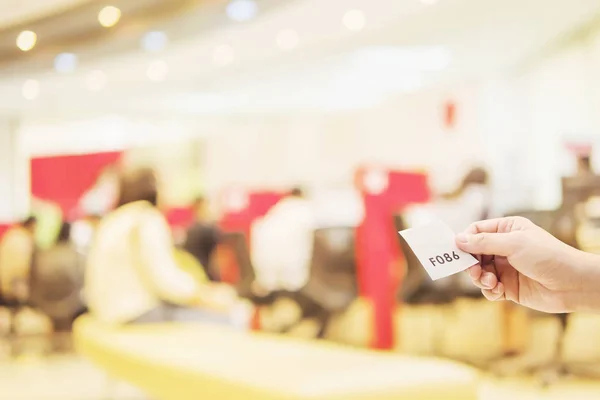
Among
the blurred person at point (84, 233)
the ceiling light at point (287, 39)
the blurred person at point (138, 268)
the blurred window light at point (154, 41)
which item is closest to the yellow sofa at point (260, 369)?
the blurred person at point (138, 268)

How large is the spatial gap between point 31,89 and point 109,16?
3.84 meters

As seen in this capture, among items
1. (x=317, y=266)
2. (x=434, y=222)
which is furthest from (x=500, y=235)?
(x=317, y=266)

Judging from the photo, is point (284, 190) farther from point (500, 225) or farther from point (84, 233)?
point (500, 225)

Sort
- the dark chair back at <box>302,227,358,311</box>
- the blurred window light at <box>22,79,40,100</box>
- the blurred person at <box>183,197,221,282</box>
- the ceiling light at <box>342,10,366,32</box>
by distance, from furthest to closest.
→ 1. the blurred window light at <box>22,79,40,100</box>
2. the ceiling light at <box>342,10,366,32</box>
3. the blurred person at <box>183,197,221,282</box>
4. the dark chair back at <box>302,227,358,311</box>

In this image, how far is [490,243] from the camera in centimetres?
134

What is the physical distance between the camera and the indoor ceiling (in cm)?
815

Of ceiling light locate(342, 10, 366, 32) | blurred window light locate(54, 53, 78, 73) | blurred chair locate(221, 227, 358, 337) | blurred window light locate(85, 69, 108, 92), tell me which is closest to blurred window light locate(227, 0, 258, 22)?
ceiling light locate(342, 10, 366, 32)

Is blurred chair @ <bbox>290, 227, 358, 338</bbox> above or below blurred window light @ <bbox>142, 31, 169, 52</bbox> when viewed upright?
below

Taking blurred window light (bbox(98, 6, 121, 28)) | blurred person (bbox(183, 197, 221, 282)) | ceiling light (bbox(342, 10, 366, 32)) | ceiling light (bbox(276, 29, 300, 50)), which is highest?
blurred window light (bbox(98, 6, 121, 28))

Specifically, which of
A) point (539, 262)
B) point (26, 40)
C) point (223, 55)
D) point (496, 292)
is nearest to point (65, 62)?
point (26, 40)

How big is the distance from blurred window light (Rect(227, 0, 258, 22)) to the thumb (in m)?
7.24

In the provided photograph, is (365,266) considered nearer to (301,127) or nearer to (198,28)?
(198,28)

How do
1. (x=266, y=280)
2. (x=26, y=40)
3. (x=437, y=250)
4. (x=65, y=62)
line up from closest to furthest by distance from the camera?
(x=437, y=250) < (x=266, y=280) < (x=26, y=40) < (x=65, y=62)

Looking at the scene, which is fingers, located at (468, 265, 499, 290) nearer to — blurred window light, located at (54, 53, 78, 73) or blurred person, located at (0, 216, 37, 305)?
blurred person, located at (0, 216, 37, 305)
